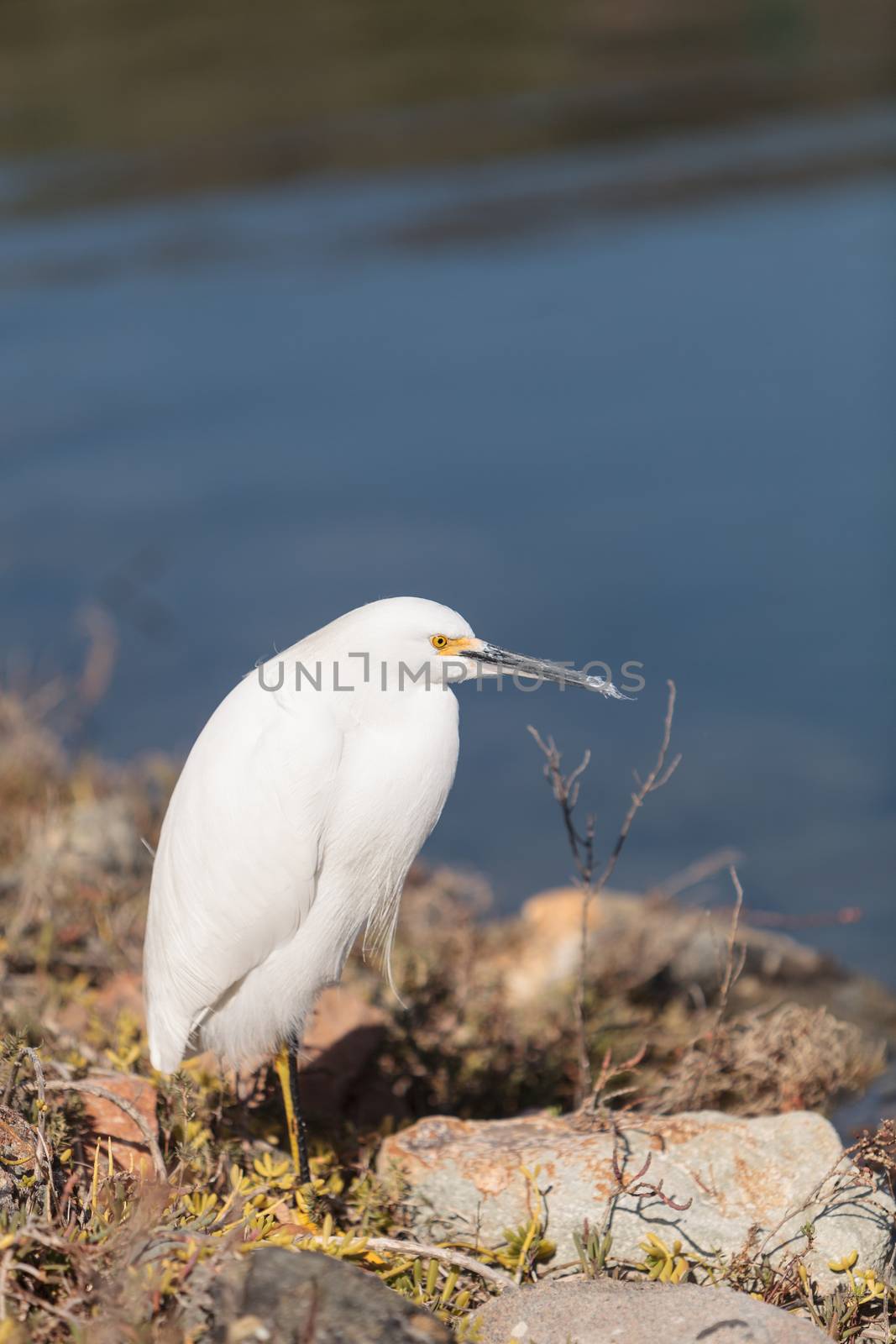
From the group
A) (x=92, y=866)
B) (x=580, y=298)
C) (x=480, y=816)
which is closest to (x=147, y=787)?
(x=92, y=866)

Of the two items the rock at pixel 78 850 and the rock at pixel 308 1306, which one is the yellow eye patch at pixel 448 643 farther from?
the rock at pixel 78 850

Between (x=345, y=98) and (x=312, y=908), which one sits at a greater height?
(x=345, y=98)

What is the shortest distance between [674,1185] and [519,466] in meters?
6.39

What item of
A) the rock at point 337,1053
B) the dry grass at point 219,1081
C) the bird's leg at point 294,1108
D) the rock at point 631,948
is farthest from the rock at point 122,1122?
the rock at point 631,948

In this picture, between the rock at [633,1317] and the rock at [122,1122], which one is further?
the rock at [122,1122]

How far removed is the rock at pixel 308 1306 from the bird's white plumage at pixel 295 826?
35.6 inches

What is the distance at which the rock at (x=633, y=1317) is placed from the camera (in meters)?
2.43

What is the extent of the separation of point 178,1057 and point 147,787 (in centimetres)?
293

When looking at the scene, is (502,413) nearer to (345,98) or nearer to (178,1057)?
(178,1057)

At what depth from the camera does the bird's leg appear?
3256mm

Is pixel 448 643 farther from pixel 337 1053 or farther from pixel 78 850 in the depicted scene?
pixel 78 850

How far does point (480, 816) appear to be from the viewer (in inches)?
257

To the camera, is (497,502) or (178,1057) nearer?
(178,1057)

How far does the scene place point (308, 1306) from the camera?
216cm
